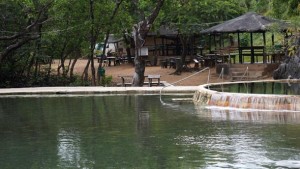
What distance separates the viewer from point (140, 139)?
1495 centimetres

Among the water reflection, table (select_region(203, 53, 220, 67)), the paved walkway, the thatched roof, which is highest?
the thatched roof

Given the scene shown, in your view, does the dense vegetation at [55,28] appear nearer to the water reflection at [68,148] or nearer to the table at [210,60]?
the table at [210,60]

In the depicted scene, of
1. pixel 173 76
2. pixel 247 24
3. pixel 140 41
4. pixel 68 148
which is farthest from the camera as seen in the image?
pixel 173 76

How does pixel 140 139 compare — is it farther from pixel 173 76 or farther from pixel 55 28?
pixel 173 76

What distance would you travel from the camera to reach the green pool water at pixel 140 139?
12.2 metres

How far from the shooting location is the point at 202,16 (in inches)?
1650

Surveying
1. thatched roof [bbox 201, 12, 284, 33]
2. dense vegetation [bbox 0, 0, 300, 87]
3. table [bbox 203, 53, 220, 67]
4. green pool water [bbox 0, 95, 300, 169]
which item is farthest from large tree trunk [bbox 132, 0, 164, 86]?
table [bbox 203, 53, 220, 67]

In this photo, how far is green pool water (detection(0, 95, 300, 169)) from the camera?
12213 millimetres

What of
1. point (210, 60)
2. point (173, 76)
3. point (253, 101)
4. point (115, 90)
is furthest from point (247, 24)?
point (253, 101)

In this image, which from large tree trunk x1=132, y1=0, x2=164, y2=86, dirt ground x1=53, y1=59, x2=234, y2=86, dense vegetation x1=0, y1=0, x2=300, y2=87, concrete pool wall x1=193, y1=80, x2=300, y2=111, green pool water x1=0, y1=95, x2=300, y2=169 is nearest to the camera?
green pool water x1=0, y1=95, x2=300, y2=169

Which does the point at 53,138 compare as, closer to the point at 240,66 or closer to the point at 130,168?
the point at 130,168

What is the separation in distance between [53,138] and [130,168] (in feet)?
14.4

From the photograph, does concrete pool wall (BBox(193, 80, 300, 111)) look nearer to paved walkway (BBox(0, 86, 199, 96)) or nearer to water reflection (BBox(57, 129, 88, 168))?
paved walkway (BBox(0, 86, 199, 96))

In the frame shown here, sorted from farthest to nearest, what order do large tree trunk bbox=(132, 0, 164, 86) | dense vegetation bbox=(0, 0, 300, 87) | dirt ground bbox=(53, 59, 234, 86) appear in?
dirt ground bbox=(53, 59, 234, 86)
dense vegetation bbox=(0, 0, 300, 87)
large tree trunk bbox=(132, 0, 164, 86)
